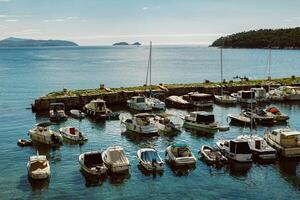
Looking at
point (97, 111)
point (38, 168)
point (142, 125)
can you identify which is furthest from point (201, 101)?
point (38, 168)

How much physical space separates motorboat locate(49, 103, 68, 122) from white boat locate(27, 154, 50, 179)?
2555cm

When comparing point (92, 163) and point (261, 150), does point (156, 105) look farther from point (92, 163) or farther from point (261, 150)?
point (92, 163)

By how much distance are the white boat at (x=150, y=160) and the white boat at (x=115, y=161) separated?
5.66ft

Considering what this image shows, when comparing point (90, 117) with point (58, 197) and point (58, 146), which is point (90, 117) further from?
point (58, 197)

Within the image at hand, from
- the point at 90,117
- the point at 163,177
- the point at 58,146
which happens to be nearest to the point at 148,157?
the point at 163,177

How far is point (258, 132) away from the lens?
5875 cm

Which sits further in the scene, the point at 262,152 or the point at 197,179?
the point at 262,152

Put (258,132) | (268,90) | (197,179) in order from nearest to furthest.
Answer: (197,179) → (258,132) → (268,90)

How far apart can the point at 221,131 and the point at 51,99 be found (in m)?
33.1

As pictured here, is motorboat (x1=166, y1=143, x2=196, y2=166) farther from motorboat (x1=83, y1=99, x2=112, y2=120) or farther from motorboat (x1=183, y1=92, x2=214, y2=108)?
motorboat (x1=183, y1=92, x2=214, y2=108)

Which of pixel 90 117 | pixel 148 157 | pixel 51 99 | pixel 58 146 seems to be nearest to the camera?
pixel 148 157

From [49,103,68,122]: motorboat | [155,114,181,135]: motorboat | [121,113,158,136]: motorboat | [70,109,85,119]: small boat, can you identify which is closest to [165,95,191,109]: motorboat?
[70,109,85,119]: small boat

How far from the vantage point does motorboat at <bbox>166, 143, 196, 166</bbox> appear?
4350 centimetres

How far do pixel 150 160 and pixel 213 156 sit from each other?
274 inches
